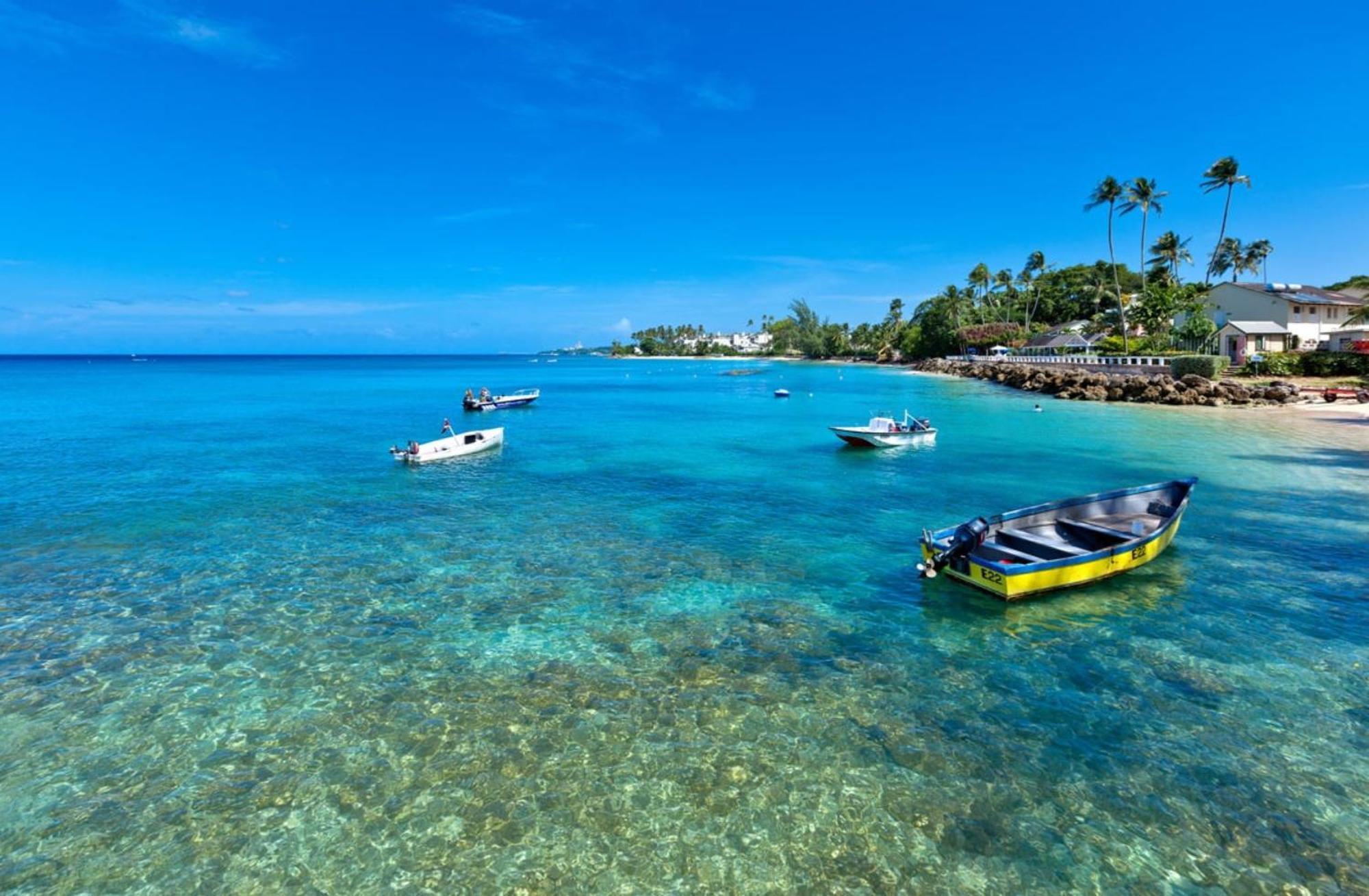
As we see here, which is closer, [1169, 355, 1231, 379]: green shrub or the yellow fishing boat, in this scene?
A: the yellow fishing boat

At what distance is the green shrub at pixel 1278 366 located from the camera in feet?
195

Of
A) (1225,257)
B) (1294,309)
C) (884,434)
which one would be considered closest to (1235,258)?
(1225,257)

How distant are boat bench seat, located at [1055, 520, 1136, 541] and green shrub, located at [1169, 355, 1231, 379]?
5645 cm

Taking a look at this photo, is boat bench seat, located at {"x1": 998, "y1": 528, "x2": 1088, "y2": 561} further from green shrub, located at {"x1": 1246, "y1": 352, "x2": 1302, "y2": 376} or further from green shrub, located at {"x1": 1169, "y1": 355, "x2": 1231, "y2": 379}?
green shrub, located at {"x1": 1246, "y1": 352, "x2": 1302, "y2": 376}

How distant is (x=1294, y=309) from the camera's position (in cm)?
6969

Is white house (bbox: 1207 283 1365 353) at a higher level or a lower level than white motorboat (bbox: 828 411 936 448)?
higher

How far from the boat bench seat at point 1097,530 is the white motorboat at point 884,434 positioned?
58.8 ft

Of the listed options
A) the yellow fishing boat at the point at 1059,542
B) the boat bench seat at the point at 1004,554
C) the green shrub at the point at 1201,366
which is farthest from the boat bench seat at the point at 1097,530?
the green shrub at the point at 1201,366

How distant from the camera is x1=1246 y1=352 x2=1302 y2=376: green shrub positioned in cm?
5947

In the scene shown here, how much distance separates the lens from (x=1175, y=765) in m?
8.91

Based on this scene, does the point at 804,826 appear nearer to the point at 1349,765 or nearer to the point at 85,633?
the point at 1349,765

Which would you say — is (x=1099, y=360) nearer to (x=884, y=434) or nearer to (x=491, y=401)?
(x=884, y=434)

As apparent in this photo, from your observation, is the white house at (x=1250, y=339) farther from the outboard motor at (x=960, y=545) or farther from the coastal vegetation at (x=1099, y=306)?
the outboard motor at (x=960, y=545)

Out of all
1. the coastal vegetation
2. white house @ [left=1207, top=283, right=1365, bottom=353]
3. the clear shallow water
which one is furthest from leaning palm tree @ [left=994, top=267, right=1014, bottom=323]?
the clear shallow water
